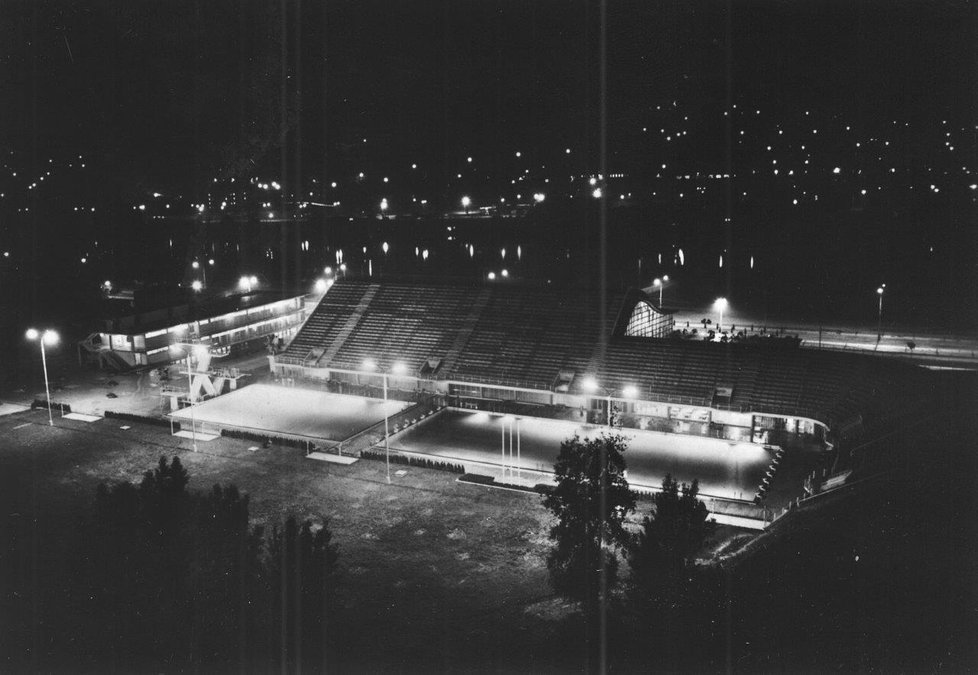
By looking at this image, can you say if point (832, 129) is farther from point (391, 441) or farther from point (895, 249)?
point (391, 441)

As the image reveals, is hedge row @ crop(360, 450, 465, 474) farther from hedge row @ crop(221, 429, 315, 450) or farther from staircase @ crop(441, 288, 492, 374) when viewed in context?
staircase @ crop(441, 288, 492, 374)

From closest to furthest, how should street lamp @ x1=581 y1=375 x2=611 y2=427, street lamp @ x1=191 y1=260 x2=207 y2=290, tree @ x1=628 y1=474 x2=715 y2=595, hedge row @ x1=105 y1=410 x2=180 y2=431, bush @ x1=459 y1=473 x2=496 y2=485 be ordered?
tree @ x1=628 y1=474 x2=715 y2=595 < bush @ x1=459 y1=473 x2=496 y2=485 < hedge row @ x1=105 y1=410 x2=180 y2=431 < street lamp @ x1=581 y1=375 x2=611 y2=427 < street lamp @ x1=191 y1=260 x2=207 y2=290

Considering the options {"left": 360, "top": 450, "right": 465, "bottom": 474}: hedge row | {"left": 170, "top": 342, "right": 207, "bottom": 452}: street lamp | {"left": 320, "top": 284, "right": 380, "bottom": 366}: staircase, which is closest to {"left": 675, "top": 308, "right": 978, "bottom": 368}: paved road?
{"left": 320, "top": 284, "right": 380, "bottom": 366}: staircase

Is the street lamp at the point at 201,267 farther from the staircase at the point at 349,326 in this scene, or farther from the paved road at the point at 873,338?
the paved road at the point at 873,338

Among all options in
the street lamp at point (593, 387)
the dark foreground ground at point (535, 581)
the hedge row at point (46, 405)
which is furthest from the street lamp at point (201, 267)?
the dark foreground ground at point (535, 581)

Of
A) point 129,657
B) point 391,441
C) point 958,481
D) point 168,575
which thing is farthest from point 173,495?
point 958,481

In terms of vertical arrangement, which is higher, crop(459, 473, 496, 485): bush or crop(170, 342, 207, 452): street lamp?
crop(170, 342, 207, 452): street lamp
